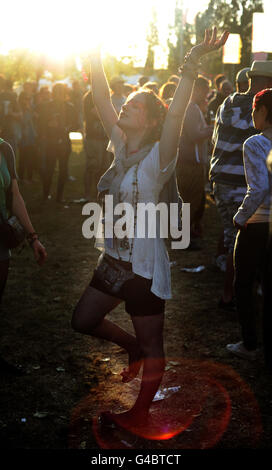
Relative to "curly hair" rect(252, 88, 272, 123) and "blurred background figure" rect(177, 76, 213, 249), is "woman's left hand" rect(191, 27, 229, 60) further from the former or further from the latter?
"blurred background figure" rect(177, 76, 213, 249)

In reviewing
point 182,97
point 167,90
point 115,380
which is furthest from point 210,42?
point 167,90

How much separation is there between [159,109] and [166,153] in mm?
375

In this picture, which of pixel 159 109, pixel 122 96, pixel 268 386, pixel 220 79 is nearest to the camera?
pixel 159 109

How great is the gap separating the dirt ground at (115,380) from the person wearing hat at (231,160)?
803 millimetres

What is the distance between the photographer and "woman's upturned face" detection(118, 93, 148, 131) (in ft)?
12.5

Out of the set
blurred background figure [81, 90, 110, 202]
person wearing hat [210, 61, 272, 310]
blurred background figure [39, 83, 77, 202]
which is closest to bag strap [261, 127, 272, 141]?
person wearing hat [210, 61, 272, 310]

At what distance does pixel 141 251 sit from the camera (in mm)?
3715

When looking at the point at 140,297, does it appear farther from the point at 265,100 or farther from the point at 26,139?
the point at 26,139

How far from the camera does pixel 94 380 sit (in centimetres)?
482

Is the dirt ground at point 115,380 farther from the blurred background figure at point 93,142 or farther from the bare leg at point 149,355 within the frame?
the blurred background figure at point 93,142

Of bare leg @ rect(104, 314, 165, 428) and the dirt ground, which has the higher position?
bare leg @ rect(104, 314, 165, 428)

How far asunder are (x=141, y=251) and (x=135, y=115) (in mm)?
795

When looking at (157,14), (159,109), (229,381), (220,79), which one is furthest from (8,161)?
(157,14)
